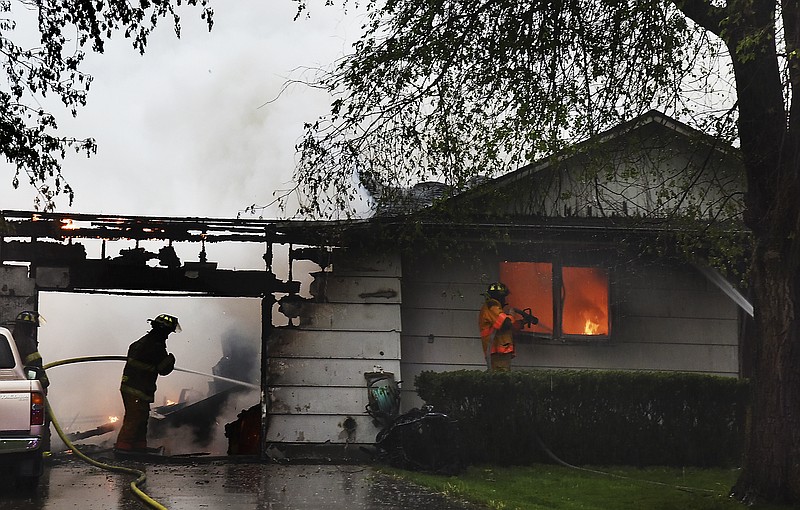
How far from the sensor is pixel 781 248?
9250 mm

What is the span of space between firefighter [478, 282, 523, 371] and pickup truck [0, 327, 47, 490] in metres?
6.32

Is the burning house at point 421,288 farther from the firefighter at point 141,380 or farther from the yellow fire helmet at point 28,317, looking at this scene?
the firefighter at point 141,380

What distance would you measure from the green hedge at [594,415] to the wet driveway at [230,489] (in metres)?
1.51

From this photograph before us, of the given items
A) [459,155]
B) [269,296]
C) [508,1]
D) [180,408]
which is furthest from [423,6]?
[180,408]

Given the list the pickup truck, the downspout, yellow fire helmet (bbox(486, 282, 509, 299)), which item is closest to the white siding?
yellow fire helmet (bbox(486, 282, 509, 299))

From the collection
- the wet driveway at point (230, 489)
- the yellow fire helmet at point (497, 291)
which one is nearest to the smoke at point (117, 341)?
the yellow fire helmet at point (497, 291)

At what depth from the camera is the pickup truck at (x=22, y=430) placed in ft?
31.6

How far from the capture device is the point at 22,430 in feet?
31.8

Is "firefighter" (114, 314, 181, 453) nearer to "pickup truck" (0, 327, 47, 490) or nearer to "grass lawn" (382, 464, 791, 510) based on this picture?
"pickup truck" (0, 327, 47, 490)

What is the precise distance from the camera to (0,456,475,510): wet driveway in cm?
892

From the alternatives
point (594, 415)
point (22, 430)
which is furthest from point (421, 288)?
point (22, 430)

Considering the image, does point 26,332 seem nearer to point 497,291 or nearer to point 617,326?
point 497,291

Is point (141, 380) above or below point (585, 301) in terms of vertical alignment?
below

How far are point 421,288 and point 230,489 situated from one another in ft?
17.7
